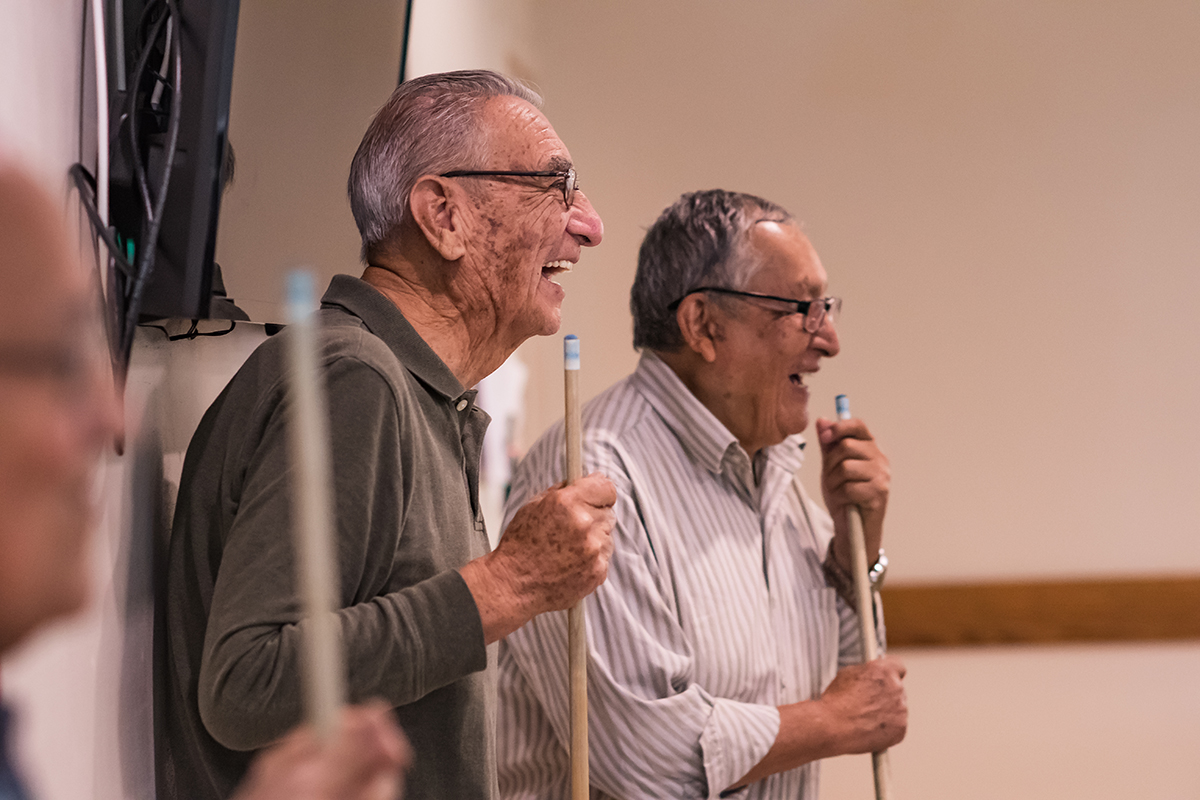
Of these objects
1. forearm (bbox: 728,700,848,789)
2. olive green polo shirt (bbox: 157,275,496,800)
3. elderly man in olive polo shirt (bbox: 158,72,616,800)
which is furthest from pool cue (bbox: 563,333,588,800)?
forearm (bbox: 728,700,848,789)

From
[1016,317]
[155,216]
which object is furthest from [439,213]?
[1016,317]

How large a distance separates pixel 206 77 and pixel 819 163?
7.62ft

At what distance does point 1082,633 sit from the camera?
108 inches

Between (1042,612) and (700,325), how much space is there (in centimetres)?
170

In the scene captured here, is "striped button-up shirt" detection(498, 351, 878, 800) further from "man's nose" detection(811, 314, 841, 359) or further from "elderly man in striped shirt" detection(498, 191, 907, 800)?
"man's nose" detection(811, 314, 841, 359)

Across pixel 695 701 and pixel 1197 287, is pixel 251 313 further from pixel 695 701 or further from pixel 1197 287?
pixel 1197 287

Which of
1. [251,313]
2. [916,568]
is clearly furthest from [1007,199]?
[251,313]

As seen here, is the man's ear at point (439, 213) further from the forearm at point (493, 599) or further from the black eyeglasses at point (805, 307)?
the black eyeglasses at point (805, 307)

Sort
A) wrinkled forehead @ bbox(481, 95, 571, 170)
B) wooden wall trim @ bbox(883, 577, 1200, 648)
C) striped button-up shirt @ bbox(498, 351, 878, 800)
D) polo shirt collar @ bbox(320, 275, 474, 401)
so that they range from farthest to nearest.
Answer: wooden wall trim @ bbox(883, 577, 1200, 648)
striped button-up shirt @ bbox(498, 351, 878, 800)
wrinkled forehead @ bbox(481, 95, 571, 170)
polo shirt collar @ bbox(320, 275, 474, 401)

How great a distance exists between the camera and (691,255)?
1644 millimetres

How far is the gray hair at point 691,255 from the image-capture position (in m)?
1.61

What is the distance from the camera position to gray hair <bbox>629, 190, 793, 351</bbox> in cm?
161

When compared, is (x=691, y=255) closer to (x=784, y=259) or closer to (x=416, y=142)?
(x=784, y=259)

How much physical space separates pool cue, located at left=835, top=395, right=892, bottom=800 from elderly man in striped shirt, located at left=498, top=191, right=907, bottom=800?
0.04 metres
